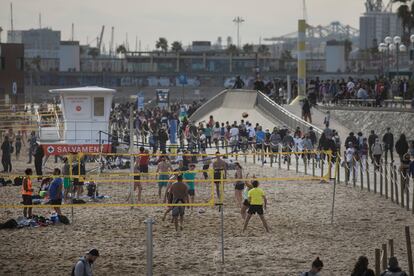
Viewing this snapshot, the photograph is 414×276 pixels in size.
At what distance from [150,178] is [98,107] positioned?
197 inches

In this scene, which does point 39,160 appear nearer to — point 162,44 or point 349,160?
point 349,160

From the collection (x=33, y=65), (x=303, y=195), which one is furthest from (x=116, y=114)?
(x=33, y=65)

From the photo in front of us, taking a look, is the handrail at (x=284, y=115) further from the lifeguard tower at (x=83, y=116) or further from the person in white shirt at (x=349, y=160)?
the lifeguard tower at (x=83, y=116)

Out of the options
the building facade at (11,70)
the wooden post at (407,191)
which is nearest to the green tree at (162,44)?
the building facade at (11,70)

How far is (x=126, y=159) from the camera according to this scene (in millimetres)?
43375

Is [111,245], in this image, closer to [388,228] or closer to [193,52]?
[388,228]

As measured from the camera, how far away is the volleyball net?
2939 cm

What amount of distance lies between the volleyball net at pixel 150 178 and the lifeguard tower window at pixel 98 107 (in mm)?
1612

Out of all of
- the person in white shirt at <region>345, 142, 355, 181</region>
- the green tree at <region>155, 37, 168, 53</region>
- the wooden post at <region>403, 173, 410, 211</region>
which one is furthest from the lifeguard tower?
the green tree at <region>155, 37, 168, 53</region>

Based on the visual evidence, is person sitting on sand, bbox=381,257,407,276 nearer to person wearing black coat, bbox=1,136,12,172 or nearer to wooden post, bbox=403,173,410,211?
wooden post, bbox=403,173,410,211

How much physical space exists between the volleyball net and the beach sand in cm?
47

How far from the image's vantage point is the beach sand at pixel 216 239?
76.1 feet

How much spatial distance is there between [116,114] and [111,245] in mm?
45237

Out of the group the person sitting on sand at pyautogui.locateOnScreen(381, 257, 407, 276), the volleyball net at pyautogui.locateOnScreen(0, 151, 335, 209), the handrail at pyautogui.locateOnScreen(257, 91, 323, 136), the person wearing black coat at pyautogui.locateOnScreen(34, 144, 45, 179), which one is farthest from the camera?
the handrail at pyautogui.locateOnScreen(257, 91, 323, 136)
